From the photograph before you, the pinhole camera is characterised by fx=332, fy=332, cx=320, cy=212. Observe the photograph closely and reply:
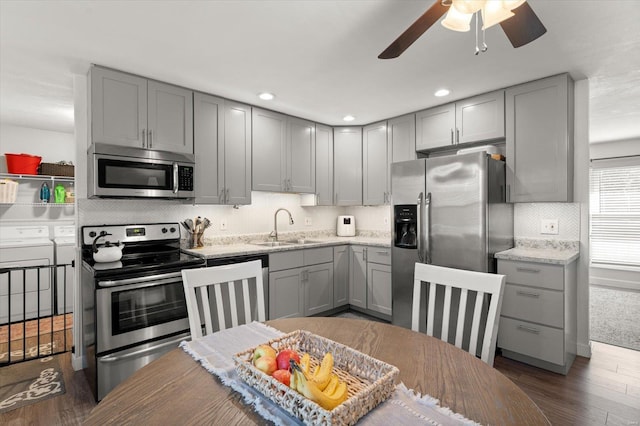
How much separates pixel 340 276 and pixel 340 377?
9.69ft

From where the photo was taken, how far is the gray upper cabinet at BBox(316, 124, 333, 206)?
13.6ft

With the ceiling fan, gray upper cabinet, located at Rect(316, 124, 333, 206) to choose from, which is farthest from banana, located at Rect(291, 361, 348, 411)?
gray upper cabinet, located at Rect(316, 124, 333, 206)

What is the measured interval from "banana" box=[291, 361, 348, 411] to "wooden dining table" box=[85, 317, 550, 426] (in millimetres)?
133

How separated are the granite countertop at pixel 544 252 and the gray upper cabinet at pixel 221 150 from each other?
247cm

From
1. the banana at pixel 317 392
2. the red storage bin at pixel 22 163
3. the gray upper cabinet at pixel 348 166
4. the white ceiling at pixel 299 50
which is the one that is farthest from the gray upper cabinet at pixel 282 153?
the banana at pixel 317 392

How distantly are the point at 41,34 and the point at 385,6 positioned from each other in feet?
6.91

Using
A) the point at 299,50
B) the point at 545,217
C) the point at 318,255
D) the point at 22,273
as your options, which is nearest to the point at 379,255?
the point at 318,255

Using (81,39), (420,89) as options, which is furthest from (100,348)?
(420,89)

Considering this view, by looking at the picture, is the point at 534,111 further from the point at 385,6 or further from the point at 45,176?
the point at 45,176

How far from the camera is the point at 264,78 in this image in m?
2.78

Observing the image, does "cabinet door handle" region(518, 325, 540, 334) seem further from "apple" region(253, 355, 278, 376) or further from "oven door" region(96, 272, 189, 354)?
"oven door" region(96, 272, 189, 354)

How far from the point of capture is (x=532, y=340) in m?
2.62

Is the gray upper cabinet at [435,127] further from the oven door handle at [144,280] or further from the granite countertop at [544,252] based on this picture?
the oven door handle at [144,280]

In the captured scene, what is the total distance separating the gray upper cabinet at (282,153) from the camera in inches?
138
